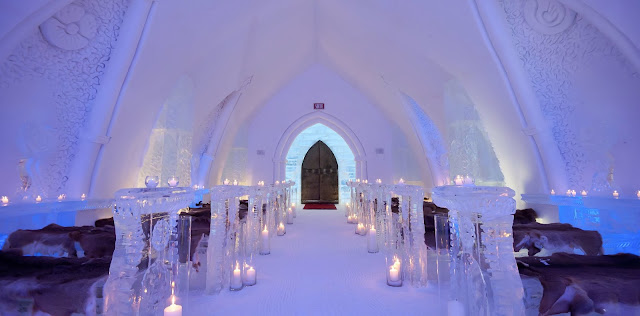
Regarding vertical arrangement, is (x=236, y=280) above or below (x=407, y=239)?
below

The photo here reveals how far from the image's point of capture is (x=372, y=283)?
2510mm

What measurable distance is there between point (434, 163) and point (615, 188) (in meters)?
4.29

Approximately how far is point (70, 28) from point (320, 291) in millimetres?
3420

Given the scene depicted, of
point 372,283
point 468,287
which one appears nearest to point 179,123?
point 372,283

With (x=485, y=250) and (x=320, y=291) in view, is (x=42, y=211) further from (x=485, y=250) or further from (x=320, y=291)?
(x=485, y=250)

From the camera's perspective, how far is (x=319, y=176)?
35.9 ft

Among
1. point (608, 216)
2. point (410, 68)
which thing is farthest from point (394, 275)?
point (410, 68)

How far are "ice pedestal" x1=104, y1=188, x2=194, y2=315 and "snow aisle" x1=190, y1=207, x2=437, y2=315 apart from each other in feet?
2.25

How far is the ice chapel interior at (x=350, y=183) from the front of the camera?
1.30 metres

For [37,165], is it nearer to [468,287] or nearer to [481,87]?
[468,287]

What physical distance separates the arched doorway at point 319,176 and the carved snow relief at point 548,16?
8.12 metres

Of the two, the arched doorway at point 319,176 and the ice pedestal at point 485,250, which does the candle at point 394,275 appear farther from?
the arched doorway at point 319,176

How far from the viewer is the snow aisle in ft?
6.52

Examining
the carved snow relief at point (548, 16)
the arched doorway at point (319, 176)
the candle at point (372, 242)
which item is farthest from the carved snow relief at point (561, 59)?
the arched doorway at point (319, 176)
